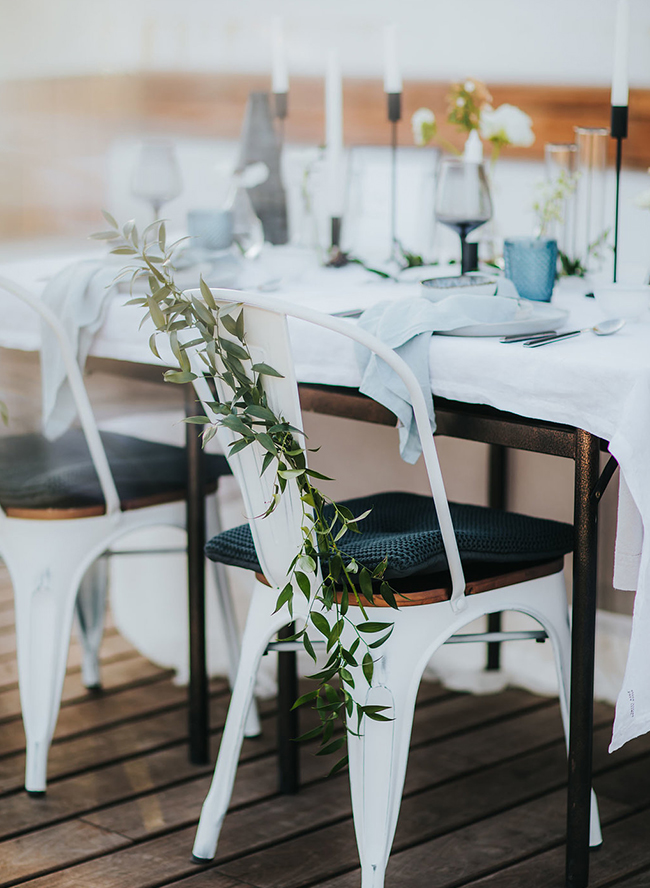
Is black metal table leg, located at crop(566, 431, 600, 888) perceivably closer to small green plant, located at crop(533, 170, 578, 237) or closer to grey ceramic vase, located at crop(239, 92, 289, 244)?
small green plant, located at crop(533, 170, 578, 237)

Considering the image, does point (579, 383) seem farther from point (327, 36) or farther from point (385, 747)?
point (327, 36)

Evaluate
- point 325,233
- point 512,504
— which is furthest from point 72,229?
point 512,504

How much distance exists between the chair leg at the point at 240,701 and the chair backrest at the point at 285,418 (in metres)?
0.07

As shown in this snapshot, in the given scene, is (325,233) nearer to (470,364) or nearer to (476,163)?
(476,163)

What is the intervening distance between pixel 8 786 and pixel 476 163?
1.17 meters

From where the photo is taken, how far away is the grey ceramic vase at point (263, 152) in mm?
2334

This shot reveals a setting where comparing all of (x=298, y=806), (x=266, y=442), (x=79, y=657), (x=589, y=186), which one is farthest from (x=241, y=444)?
(x=79, y=657)

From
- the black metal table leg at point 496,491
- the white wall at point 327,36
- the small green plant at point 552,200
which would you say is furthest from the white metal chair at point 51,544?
the white wall at point 327,36

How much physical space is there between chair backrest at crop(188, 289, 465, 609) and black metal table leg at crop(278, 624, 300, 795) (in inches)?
13.2

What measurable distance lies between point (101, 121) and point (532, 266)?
3.00 m

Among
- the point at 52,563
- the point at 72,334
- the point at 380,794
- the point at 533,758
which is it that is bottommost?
the point at 533,758

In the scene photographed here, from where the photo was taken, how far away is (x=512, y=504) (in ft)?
7.13

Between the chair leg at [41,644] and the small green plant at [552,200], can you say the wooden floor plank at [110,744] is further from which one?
the small green plant at [552,200]

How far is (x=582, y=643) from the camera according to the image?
53.2 inches
